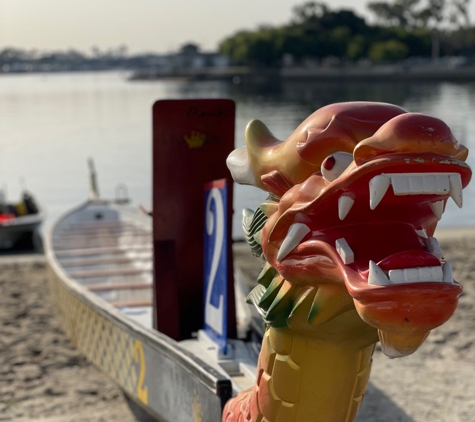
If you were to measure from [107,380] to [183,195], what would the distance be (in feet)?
9.36

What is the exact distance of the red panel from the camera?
15.6 ft

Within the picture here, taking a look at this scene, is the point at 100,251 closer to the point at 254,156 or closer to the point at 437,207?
the point at 254,156

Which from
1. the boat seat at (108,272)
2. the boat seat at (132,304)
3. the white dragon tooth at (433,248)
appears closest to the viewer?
the white dragon tooth at (433,248)

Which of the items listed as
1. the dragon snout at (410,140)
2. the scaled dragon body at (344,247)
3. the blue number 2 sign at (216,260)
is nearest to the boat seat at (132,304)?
the blue number 2 sign at (216,260)

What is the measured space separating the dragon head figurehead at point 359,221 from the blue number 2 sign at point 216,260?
136 cm

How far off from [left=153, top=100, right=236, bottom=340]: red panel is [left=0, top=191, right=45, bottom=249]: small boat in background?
10.2 m

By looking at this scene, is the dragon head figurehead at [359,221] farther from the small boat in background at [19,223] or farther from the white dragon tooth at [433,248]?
the small boat in background at [19,223]

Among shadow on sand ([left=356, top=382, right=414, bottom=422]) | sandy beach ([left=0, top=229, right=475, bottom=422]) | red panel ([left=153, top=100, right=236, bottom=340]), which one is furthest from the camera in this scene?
sandy beach ([left=0, top=229, right=475, bottom=422])

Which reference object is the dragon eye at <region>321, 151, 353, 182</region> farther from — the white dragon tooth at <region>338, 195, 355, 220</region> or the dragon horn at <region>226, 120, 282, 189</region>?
the dragon horn at <region>226, 120, 282, 189</region>

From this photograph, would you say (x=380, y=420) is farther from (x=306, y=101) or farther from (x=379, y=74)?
(x=379, y=74)

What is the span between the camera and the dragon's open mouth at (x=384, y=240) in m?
2.27

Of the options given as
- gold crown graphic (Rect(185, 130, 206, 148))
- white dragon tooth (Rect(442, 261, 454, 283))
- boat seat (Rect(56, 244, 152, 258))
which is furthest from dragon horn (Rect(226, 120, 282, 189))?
boat seat (Rect(56, 244, 152, 258))

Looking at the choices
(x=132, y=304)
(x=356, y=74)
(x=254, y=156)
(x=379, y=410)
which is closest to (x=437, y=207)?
(x=254, y=156)

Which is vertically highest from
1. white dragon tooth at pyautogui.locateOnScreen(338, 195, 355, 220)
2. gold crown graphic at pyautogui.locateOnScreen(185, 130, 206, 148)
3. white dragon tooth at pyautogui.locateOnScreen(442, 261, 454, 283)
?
white dragon tooth at pyautogui.locateOnScreen(338, 195, 355, 220)
